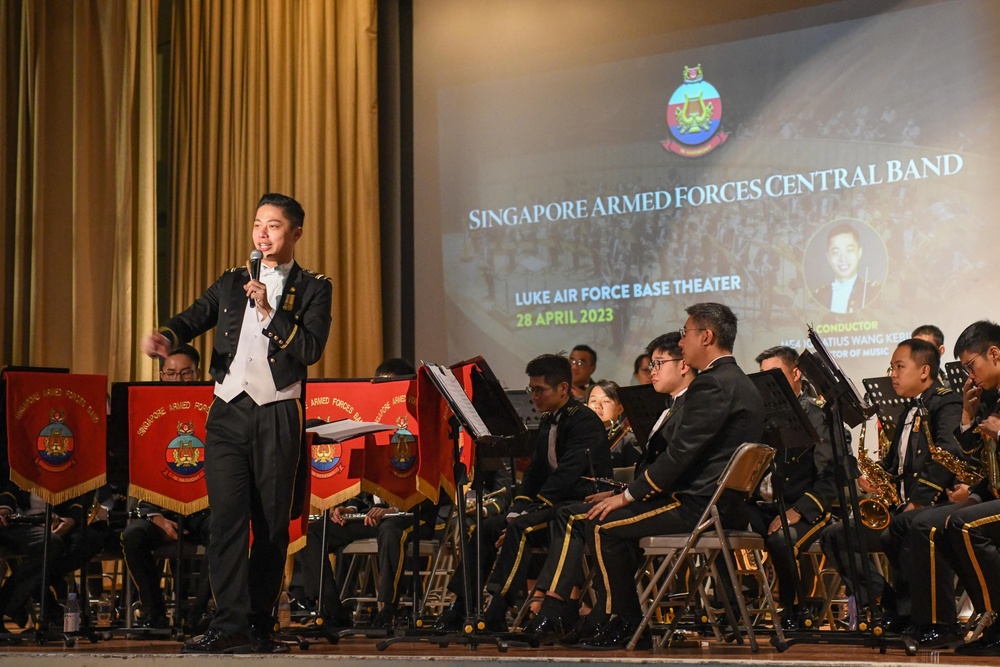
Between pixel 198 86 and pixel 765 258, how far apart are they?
479cm

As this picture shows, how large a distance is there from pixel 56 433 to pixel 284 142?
475 cm

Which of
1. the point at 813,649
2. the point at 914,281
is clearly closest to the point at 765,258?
the point at 914,281

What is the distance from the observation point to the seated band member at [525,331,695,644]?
4699 millimetres

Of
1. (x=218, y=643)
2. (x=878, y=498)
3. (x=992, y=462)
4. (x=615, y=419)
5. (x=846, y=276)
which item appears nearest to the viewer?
(x=218, y=643)

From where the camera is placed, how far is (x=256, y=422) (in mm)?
4195

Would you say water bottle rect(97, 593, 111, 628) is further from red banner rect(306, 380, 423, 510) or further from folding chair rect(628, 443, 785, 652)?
folding chair rect(628, 443, 785, 652)

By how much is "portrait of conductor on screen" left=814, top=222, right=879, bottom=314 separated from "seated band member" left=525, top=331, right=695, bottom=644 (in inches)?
107

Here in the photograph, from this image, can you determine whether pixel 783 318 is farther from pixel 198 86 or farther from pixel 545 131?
pixel 198 86

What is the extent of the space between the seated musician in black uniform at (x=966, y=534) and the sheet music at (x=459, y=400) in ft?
5.70

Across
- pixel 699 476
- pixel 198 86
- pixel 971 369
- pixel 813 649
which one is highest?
pixel 198 86

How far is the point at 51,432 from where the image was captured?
4918 millimetres

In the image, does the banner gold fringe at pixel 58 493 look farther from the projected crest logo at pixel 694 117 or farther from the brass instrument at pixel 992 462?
the projected crest logo at pixel 694 117

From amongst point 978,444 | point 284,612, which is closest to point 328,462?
point 284,612

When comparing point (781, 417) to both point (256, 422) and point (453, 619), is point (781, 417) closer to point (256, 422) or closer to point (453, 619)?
point (453, 619)
